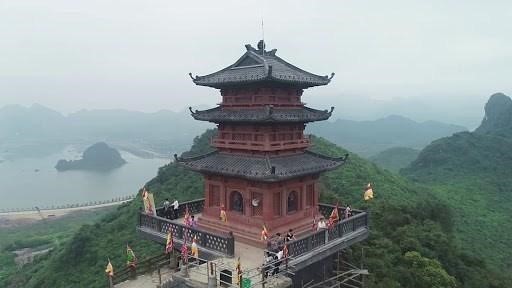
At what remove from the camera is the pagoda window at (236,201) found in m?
21.4

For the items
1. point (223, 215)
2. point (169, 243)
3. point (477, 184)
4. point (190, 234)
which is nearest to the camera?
point (190, 234)

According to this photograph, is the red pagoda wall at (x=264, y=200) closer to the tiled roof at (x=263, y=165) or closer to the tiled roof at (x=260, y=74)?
the tiled roof at (x=263, y=165)

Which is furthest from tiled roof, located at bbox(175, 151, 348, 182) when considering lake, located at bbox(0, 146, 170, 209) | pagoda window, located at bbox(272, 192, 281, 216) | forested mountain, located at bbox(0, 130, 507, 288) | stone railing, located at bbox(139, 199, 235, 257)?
lake, located at bbox(0, 146, 170, 209)

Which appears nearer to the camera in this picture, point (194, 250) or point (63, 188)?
point (194, 250)

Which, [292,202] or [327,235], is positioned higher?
[292,202]

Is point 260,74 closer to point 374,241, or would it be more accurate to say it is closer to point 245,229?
point 245,229

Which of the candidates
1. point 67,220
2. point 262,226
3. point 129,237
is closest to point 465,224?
point 129,237

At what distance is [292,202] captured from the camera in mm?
21734

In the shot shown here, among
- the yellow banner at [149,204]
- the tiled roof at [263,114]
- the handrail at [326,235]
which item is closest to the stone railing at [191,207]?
the yellow banner at [149,204]

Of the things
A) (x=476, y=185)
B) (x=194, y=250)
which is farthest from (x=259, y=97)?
(x=476, y=185)

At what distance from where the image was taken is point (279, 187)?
20438 millimetres

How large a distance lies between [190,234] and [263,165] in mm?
4416

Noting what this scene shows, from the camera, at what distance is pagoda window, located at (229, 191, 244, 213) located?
2139 cm

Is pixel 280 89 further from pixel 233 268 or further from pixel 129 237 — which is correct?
pixel 129 237
